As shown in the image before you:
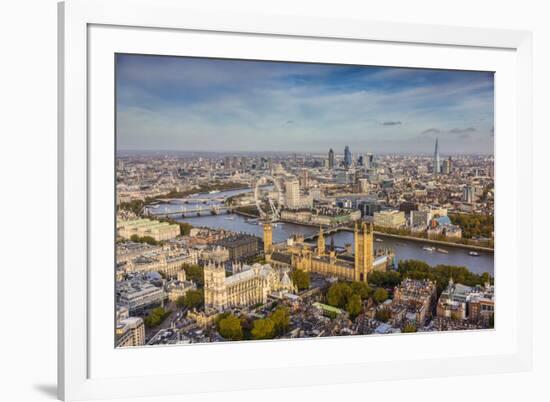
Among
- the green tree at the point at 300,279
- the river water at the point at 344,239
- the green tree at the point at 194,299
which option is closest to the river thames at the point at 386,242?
the river water at the point at 344,239

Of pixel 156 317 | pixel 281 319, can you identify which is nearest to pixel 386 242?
pixel 281 319

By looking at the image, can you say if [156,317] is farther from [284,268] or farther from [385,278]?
[385,278]

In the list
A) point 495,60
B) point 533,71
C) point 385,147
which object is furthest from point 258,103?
point 533,71

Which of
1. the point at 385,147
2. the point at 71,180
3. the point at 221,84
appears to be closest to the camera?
the point at 71,180

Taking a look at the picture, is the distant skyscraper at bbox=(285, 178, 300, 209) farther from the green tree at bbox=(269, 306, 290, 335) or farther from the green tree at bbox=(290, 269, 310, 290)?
the green tree at bbox=(269, 306, 290, 335)

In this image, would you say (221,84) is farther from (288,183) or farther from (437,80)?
(437,80)

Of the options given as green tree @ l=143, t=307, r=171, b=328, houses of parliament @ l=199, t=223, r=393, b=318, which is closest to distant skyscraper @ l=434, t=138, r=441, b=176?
houses of parliament @ l=199, t=223, r=393, b=318
